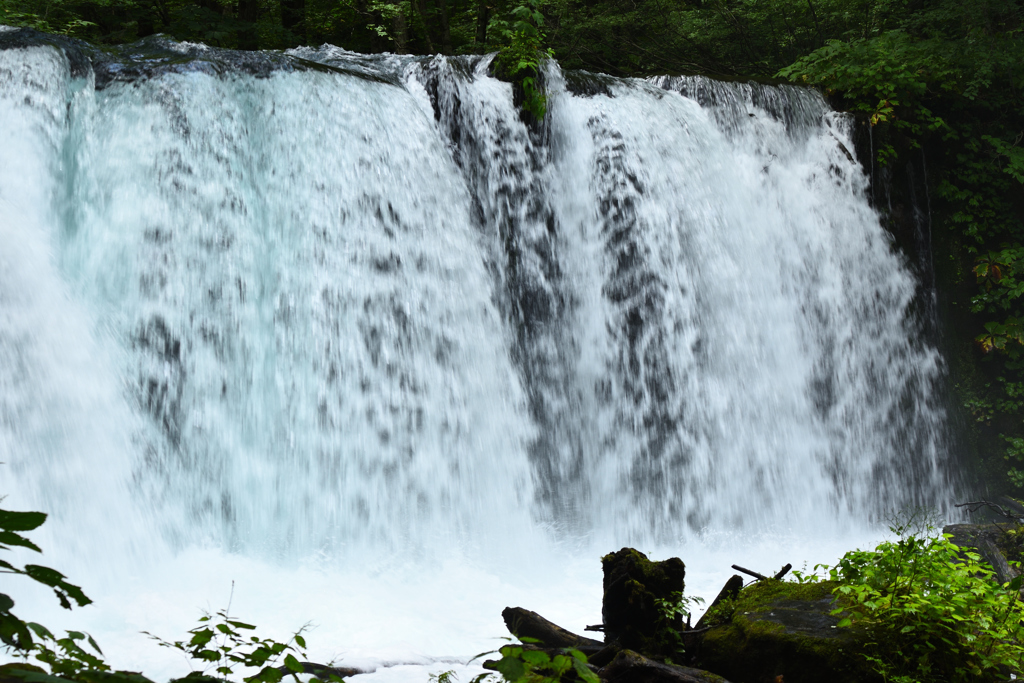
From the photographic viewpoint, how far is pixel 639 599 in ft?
8.88

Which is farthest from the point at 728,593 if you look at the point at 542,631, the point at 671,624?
the point at 542,631

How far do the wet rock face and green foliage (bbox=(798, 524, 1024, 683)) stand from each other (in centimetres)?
57

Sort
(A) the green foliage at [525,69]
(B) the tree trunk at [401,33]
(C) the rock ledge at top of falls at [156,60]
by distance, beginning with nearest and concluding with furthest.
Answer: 1. (C) the rock ledge at top of falls at [156,60]
2. (A) the green foliage at [525,69]
3. (B) the tree trunk at [401,33]

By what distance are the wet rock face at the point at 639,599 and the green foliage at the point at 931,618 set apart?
0.57 meters

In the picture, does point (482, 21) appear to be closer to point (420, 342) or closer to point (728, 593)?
point (420, 342)

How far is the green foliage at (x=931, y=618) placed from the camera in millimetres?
2145

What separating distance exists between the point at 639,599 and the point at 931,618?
3.04 ft

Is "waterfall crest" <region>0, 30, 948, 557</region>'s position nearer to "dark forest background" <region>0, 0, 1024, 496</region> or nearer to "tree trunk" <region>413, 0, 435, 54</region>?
"dark forest background" <region>0, 0, 1024, 496</region>

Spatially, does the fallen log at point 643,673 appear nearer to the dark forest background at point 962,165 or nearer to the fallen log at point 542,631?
the fallen log at point 542,631

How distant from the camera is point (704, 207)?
7.32 metres

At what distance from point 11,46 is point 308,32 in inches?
307

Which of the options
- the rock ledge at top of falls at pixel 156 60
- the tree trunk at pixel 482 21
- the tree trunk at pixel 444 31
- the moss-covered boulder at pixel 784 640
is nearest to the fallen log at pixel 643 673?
the moss-covered boulder at pixel 784 640

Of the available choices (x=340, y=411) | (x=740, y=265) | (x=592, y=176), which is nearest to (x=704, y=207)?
(x=740, y=265)

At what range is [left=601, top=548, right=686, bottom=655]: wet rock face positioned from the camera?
2654 millimetres
